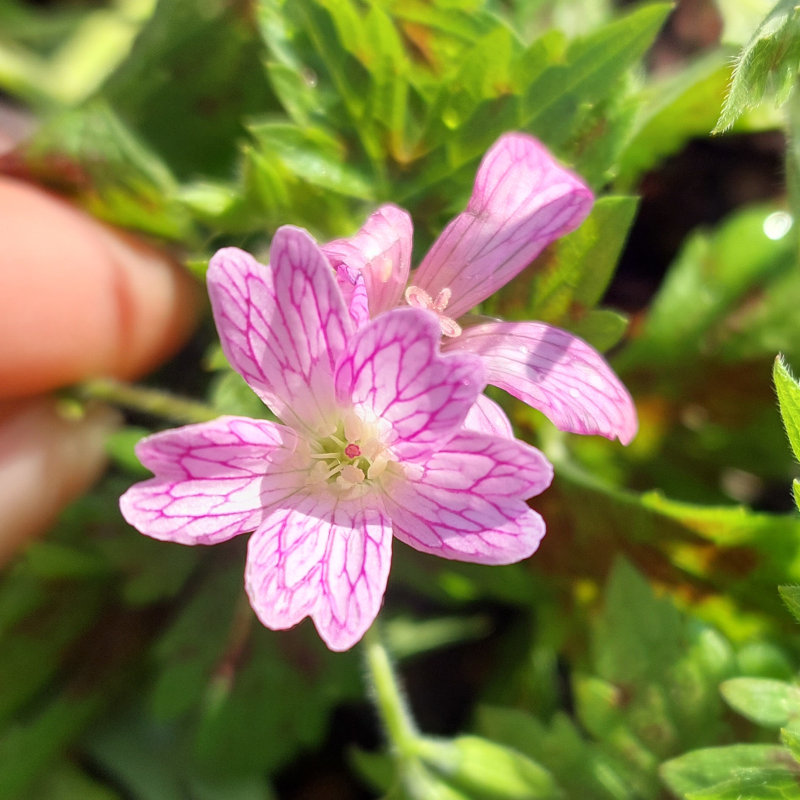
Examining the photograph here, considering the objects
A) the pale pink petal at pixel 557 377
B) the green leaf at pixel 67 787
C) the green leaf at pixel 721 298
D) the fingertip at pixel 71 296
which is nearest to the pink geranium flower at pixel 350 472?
the pale pink petal at pixel 557 377

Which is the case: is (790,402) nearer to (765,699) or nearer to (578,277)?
(578,277)

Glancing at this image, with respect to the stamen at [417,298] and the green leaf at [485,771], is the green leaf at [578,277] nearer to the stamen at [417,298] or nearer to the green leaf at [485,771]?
the stamen at [417,298]

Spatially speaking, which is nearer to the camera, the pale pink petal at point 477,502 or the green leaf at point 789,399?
the pale pink petal at point 477,502

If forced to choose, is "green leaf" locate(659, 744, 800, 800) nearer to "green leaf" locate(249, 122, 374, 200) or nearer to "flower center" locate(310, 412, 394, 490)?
"flower center" locate(310, 412, 394, 490)

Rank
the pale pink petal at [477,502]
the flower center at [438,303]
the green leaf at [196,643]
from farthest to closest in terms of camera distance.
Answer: the green leaf at [196,643] < the flower center at [438,303] < the pale pink petal at [477,502]

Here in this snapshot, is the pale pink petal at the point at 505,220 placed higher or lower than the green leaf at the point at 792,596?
higher

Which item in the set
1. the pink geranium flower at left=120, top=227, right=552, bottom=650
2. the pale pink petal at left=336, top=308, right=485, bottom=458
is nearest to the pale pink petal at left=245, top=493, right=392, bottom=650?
the pink geranium flower at left=120, top=227, right=552, bottom=650
